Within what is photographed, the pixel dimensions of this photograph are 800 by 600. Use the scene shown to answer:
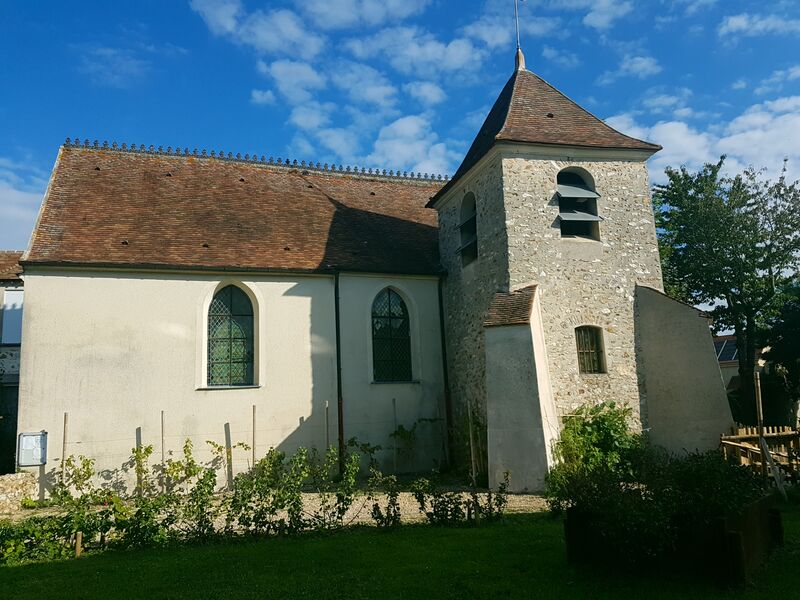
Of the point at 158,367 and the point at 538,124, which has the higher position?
the point at 538,124

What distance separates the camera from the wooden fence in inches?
453

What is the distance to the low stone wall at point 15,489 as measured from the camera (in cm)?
1188

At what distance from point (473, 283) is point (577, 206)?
3.12 meters

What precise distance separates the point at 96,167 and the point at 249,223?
500cm

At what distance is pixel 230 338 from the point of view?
14.8m

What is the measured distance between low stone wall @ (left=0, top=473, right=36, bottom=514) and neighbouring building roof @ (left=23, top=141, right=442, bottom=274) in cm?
454

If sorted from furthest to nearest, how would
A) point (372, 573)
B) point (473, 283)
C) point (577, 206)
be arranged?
point (473, 283)
point (577, 206)
point (372, 573)

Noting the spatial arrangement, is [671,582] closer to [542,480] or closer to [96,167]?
[542,480]

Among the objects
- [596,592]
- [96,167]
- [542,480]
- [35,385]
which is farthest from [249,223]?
[596,592]

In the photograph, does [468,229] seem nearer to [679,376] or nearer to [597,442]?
[679,376]

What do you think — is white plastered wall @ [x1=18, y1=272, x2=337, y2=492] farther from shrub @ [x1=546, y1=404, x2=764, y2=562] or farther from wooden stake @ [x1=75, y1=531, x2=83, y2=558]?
shrub @ [x1=546, y1=404, x2=764, y2=562]

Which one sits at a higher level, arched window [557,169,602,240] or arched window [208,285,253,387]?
arched window [557,169,602,240]

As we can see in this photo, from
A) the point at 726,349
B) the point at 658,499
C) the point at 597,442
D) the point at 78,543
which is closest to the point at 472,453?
the point at 597,442

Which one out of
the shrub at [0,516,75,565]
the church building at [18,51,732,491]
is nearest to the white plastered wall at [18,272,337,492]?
the church building at [18,51,732,491]
